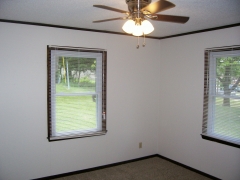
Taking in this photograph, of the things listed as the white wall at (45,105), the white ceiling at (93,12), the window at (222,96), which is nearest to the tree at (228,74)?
the window at (222,96)

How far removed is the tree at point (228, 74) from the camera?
125 inches

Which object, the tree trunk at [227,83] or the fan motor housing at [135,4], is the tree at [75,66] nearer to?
the fan motor housing at [135,4]

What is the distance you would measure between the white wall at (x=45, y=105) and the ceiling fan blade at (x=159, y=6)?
1931mm

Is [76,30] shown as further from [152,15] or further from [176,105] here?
[176,105]

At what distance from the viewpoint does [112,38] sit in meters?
3.86

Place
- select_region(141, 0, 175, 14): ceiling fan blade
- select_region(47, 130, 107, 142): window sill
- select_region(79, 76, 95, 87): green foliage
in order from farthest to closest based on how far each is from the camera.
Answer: select_region(79, 76, 95, 87): green foliage < select_region(47, 130, 107, 142): window sill < select_region(141, 0, 175, 14): ceiling fan blade

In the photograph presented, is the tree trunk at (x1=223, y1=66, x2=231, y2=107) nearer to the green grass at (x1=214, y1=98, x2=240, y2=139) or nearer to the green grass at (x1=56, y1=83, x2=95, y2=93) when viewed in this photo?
the green grass at (x1=214, y1=98, x2=240, y2=139)

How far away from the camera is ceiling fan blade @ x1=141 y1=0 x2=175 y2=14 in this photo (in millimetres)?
1678

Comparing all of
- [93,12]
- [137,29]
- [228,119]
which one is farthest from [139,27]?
[228,119]

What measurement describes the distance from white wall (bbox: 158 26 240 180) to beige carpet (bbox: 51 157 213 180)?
203mm

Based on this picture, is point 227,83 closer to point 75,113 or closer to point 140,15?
point 140,15

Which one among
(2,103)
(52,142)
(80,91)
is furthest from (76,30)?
(52,142)

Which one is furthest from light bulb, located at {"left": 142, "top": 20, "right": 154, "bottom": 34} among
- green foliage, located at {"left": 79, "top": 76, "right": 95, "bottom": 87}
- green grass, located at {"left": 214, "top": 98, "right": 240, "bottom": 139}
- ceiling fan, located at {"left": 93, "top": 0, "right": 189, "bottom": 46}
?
green grass, located at {"left": 214, "top": 98, "right": 240, "bottom": 139}

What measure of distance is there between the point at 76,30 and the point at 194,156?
9.41 ft
